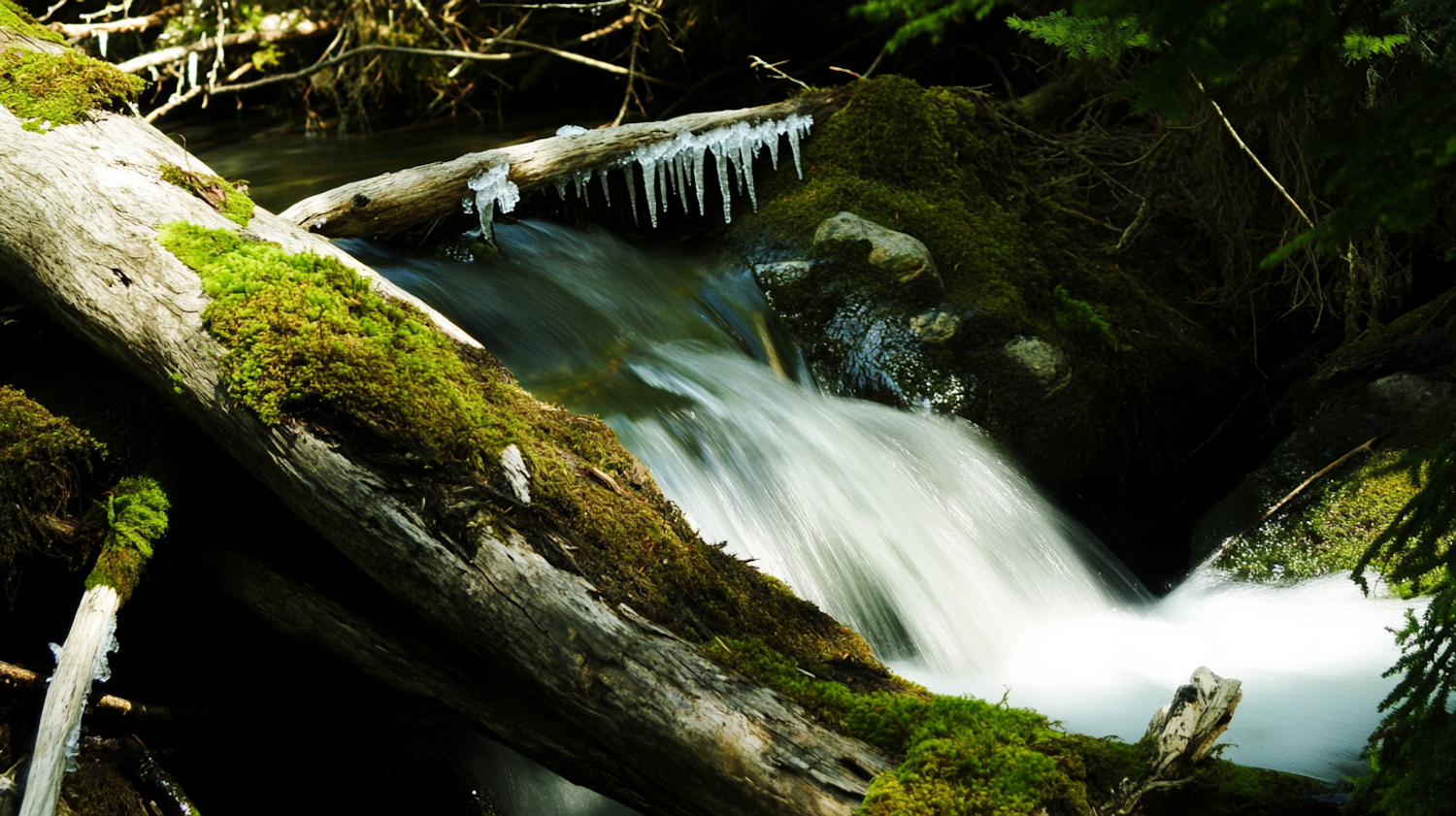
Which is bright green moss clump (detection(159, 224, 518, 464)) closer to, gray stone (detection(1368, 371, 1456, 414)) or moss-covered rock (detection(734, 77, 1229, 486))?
moss-covered rock (detection(734, 77, 1229, 486))

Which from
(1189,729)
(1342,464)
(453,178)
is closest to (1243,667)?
(1342,464)

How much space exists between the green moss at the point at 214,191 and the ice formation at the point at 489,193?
1900 millimetres

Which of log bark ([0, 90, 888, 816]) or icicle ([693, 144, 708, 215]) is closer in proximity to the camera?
log bark ([0, 90, 888, 816])

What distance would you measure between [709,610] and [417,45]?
8.91 m

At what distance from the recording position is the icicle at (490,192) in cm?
579

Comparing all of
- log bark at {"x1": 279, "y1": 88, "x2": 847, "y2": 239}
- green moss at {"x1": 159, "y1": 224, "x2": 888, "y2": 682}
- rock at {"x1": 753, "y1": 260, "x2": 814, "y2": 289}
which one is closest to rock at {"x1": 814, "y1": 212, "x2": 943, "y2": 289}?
rock at {"x1": 753, "y1": 260, "x2": 814, "y2": 289}

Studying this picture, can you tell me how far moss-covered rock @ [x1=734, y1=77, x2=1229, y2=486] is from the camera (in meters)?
5.78

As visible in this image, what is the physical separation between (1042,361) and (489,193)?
131 inches

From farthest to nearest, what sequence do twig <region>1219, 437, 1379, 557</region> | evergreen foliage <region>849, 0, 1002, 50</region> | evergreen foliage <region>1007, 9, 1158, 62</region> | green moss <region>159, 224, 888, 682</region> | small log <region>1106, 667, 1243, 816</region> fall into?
twig <region>1219, 437, 1379, 557</region>, evergreen foliage <region>1007, 9, 1158, 62</region>, green moss <region>159, 224, 888, 682</region>, small log <region>1106, 667, 1243, 816</region>, evergreen foliage <region>849, 0, 1002, 50</region>

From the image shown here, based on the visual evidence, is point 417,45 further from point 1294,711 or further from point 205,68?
point 1294,711

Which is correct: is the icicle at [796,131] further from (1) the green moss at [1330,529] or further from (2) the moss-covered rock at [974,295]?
(1) the green moss at [1330,529]

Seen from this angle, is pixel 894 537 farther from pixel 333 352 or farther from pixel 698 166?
pixel 698 166

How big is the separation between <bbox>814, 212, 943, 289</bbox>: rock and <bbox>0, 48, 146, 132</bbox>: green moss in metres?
3.64

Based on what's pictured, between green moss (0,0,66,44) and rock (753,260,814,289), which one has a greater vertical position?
green moss (0,0,66,44)
